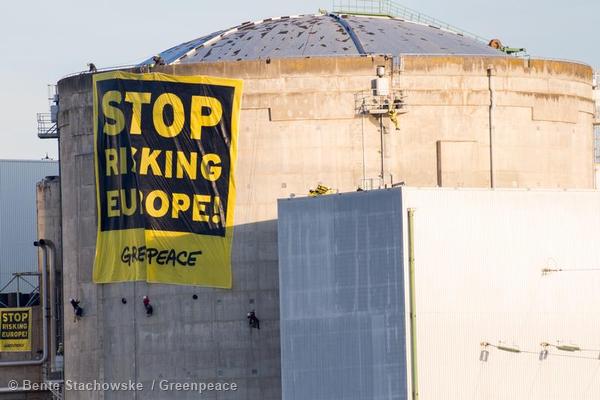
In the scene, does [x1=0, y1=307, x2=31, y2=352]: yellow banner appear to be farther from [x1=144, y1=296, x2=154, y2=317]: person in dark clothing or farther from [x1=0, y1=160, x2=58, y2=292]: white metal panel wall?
[x1=0, y1=160, x2=58, y2=292]: white metal panel wall

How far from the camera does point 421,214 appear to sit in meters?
81.6

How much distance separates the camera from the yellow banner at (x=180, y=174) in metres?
91.9

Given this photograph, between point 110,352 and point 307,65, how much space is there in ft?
55.9

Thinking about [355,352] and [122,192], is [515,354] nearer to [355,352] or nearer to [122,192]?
[355,352]

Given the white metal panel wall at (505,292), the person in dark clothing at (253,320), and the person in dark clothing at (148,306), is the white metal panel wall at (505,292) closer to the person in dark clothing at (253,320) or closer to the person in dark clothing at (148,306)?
the person in dark clothing at (253,320)

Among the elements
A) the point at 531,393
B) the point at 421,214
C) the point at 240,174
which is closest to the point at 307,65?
the point at 240,174

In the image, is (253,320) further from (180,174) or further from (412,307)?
(412,307)

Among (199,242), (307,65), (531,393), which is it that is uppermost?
(307,65)

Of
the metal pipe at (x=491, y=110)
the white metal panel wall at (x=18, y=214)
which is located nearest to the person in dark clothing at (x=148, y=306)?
the metal pipe at (x=491, y=110)

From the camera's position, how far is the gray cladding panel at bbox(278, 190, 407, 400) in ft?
266

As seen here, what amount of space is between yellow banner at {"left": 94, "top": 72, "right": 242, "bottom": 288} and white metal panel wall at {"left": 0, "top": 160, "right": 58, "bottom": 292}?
5210 cm

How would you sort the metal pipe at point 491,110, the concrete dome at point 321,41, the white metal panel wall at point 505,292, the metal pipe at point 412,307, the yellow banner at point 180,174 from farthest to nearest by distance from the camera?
1. the concrete dome at point 321,41
2. the metal pipe at point 491,110
3. the yellow banner at point 180,174
4. the white metal panel wall at point 505,292
5. the metal pipe at point 412,307

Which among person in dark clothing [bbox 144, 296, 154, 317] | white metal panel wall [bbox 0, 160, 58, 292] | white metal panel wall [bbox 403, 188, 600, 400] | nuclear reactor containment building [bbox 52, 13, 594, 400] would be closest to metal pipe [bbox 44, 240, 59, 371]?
nuclear reactor containment building [bbox 52, 13, 594, 400]

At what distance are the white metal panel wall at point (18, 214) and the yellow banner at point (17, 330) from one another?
113 ft
